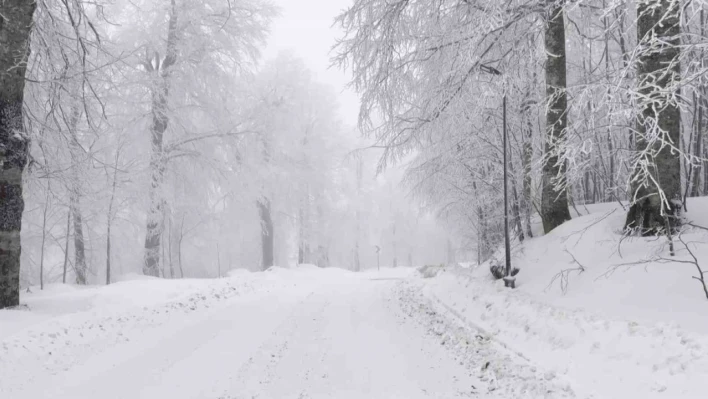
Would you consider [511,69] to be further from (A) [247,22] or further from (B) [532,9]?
(A) [247,22]

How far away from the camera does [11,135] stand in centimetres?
673

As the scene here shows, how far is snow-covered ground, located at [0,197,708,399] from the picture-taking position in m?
4.07

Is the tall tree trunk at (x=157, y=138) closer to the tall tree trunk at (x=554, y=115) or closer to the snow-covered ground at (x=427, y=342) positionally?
the snow-covered ground at (x=427, y=342)

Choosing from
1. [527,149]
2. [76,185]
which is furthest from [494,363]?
[76,185]

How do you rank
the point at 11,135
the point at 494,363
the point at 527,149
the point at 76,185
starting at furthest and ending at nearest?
the point at 76,185, the point at 527,149, the point at 11,135, the point at 494,363

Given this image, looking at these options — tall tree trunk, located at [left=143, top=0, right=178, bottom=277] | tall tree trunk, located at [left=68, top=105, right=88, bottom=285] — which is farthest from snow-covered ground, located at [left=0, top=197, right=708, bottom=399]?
tall tree trunk, located at [left=143, top=0, right=178, bottom=277]

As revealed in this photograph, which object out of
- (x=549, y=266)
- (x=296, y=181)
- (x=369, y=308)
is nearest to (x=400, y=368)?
(x=549, y=266)

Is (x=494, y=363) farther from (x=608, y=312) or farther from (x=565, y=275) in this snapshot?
(x=565, y=275)

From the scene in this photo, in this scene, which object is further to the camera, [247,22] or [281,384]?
[247,22]

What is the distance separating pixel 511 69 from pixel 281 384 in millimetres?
6895

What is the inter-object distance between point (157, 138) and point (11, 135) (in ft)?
26.1

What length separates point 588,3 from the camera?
857 centimetres

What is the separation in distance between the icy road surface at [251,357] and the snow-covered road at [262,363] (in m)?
0.01

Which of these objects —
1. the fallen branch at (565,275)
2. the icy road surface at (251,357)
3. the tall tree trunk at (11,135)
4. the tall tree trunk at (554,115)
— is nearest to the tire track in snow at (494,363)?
the icy road surface at (251,357)
